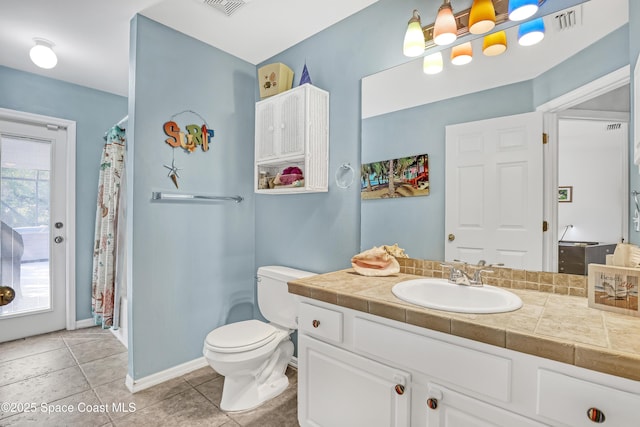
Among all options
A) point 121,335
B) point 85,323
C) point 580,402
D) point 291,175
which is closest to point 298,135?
point 291,175

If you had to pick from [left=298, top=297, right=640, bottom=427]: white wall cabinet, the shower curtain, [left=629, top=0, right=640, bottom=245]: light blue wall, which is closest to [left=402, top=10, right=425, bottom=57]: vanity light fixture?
[left=629, top=0, right=640, bottom=245]: light blue wall

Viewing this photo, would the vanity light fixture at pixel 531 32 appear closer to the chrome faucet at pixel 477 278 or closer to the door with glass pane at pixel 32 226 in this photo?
the chrome faucet at pixel 477 278

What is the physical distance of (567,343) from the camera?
815 millimetres

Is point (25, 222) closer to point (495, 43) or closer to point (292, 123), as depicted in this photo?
point (292, 123)

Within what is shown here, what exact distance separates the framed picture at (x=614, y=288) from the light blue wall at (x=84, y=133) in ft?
12.8

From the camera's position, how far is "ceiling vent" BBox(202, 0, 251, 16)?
184 cm

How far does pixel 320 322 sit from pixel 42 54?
2.70m

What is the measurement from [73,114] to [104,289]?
1.74 m

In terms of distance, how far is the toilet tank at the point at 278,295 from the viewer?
207 centimetres

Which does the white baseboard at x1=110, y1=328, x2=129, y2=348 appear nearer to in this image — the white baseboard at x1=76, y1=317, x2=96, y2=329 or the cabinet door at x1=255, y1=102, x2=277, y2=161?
the white baseboard at x1=76, y1=317, x2=96, y2=329

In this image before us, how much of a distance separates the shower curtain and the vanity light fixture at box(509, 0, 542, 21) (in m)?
2.93

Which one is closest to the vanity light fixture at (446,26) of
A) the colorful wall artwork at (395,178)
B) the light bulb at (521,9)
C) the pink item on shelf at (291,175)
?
the light bulb at (521,9)

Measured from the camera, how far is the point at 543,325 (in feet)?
3.10

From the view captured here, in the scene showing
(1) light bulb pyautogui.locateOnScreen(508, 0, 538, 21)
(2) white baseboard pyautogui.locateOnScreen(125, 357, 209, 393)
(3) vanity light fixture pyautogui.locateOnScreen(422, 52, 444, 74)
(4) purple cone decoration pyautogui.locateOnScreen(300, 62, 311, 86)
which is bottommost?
(2) white baseboard pyautogui.locateOnScreen(125, 357, 209, 393)
